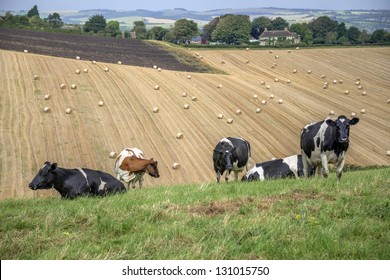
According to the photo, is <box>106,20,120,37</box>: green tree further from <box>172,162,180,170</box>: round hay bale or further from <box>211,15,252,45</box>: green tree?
<box>172,162,180,170</box>: round hay bale

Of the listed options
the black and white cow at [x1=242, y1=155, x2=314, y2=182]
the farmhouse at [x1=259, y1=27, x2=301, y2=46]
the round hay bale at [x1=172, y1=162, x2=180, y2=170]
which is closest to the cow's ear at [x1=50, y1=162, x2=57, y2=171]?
the black and white cow at [x1=242, y1=155, x2=314, y2=182]

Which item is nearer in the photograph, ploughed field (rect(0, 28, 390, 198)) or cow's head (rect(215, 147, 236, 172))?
cow's head (rect(215, 147, 236, 172))

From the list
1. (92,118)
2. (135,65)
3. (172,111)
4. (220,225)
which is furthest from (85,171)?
(135,65)

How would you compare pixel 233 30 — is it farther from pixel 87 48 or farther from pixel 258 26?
pixel 87 48

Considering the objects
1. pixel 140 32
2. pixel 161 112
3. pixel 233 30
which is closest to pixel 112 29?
pixel 140 32

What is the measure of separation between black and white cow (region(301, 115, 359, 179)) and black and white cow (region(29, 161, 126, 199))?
7.01m

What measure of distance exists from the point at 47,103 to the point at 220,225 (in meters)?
26.3

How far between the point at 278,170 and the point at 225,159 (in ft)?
7.73

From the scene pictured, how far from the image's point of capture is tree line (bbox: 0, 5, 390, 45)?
203ft

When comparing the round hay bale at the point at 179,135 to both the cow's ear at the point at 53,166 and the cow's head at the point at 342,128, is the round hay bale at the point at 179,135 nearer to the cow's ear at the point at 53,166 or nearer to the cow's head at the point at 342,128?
the cow's head at the point at 342,128

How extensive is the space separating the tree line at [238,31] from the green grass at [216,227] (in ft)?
165

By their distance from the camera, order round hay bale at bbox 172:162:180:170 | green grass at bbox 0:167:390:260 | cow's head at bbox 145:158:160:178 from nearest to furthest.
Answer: green grass at bbox 0:167:390:260 < cow's head at bbox 145:158:160:178 < round hay bale at bbox 172:162:180:170

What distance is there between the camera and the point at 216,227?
9.23m

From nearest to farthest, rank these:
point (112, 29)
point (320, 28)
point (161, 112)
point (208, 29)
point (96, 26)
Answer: point (161, 112)
point (96, 26)
point (112, 29)
point (320, 28)
point (208, 29)
